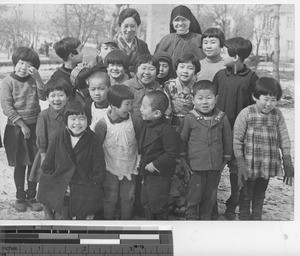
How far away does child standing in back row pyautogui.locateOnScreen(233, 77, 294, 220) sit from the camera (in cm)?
151

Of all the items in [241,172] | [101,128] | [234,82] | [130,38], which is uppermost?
[130,38]

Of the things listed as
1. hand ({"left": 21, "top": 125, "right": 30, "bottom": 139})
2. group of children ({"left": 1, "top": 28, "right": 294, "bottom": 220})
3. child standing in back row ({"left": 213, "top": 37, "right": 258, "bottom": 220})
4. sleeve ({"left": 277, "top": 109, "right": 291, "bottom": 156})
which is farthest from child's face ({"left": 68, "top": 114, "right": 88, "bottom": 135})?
sleeve ({"left": 277, "top": 109, "right": 291, "bottom": 156})

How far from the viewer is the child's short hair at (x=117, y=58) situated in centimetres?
151

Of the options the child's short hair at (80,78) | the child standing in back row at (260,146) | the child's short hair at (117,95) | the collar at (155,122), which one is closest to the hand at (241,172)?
the child standing in back row at (260,146)

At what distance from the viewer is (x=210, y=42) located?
4.98 feet

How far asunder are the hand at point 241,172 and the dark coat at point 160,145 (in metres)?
0.15

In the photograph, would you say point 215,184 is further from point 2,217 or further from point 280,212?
point 2,217

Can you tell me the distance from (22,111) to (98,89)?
0.19 meters

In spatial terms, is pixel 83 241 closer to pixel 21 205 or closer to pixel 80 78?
pixel 21 205

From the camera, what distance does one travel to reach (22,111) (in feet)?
4.96

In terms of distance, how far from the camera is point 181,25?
152 centimetres

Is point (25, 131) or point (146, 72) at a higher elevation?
point (146, 72)

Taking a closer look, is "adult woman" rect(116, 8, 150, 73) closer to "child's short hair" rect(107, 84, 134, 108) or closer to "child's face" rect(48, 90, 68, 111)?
"child's short hair" rect(107, 84, 134, 108)

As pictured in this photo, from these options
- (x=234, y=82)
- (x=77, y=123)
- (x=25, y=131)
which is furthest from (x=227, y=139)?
(x=25, y=131)
